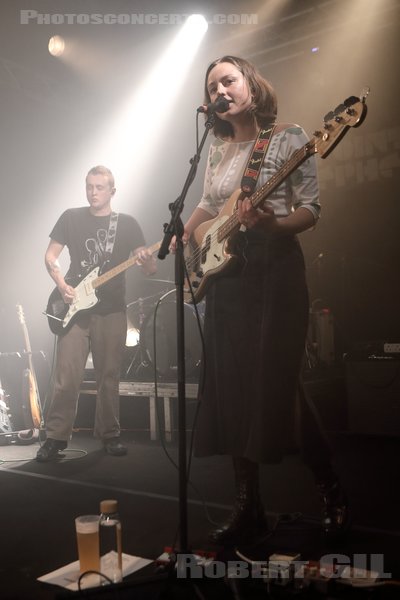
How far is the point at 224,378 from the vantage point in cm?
237

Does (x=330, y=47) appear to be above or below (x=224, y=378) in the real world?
Answer: above

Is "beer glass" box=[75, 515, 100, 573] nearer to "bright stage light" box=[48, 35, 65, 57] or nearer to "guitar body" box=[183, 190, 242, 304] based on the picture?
"guitar body" box=[183, 190, 242, 304]

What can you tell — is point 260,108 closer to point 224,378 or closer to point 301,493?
point 224,378

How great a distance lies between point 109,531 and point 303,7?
17.8 feet

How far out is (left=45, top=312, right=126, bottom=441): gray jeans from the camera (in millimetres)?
4355

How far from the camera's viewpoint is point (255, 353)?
7.59ft

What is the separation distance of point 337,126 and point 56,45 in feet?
16.3

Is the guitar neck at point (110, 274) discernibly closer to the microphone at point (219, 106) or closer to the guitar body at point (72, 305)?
the guitar body at point (72, 305)

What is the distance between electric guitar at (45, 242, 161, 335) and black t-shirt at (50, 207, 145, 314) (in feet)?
0.19

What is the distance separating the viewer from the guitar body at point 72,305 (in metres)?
4.40

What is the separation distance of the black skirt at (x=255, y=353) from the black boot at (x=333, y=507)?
259 millimetres

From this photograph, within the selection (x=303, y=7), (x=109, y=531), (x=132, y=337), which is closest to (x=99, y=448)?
(x=132, y=337)

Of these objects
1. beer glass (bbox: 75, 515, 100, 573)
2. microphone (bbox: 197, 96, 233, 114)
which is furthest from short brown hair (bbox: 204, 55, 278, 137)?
beer glass (bbox: 75, 515, 100, 573)

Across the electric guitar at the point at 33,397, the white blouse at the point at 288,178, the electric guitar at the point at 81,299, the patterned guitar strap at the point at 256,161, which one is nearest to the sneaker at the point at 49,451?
the electric guitar at the point at 81,299
